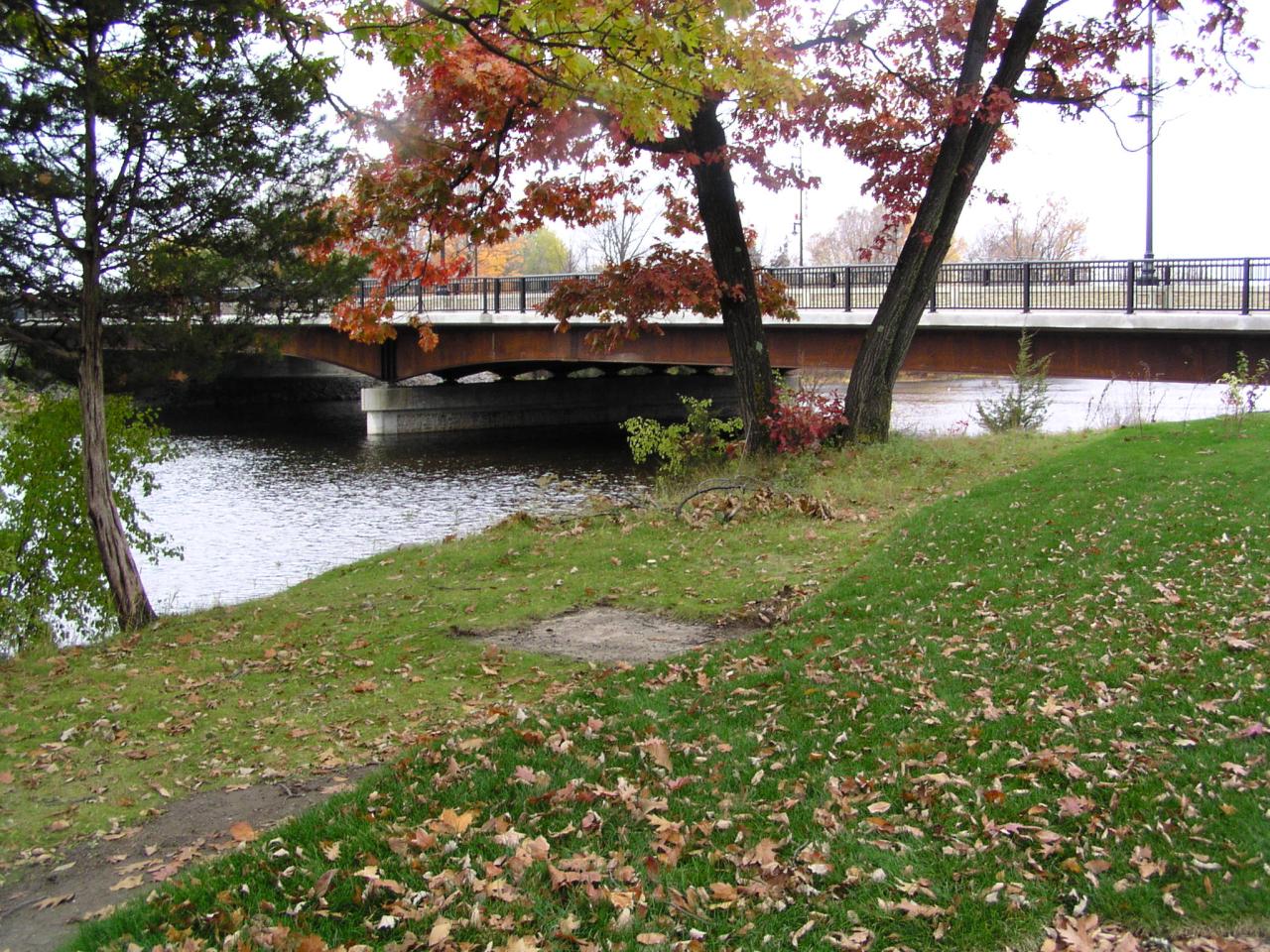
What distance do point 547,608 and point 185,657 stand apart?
3.04m

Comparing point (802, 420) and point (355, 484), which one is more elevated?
point (802, 420)

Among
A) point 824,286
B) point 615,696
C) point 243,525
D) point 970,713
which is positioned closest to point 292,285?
point 615,696

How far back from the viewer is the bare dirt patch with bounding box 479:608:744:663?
27.4 ft

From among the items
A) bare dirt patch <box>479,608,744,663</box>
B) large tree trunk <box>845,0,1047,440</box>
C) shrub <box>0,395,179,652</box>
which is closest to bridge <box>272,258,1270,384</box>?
shrub <box>0,395,179,652</box>

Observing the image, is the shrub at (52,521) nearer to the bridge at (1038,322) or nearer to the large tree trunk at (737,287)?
the bridge at (1038,322)

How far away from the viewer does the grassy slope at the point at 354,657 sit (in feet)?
22.1

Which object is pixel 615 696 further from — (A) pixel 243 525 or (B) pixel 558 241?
(B) pixel 558 241

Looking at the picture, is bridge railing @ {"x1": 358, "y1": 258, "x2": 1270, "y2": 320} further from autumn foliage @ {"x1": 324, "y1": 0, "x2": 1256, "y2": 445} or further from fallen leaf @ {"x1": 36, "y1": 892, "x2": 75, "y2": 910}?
fallen leaf @ {"x1": 36, "y1": 892, "x2": 75, "y2": 910}

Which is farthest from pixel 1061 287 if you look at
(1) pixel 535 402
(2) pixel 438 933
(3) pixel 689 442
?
(1) pixel 535 402

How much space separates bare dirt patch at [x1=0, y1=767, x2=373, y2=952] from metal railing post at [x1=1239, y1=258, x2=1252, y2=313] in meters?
16.6

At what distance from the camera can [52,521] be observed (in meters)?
12.6

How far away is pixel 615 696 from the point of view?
22.9ft

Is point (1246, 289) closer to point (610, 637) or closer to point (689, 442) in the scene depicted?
point (689, 442)

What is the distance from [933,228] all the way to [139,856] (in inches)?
542
